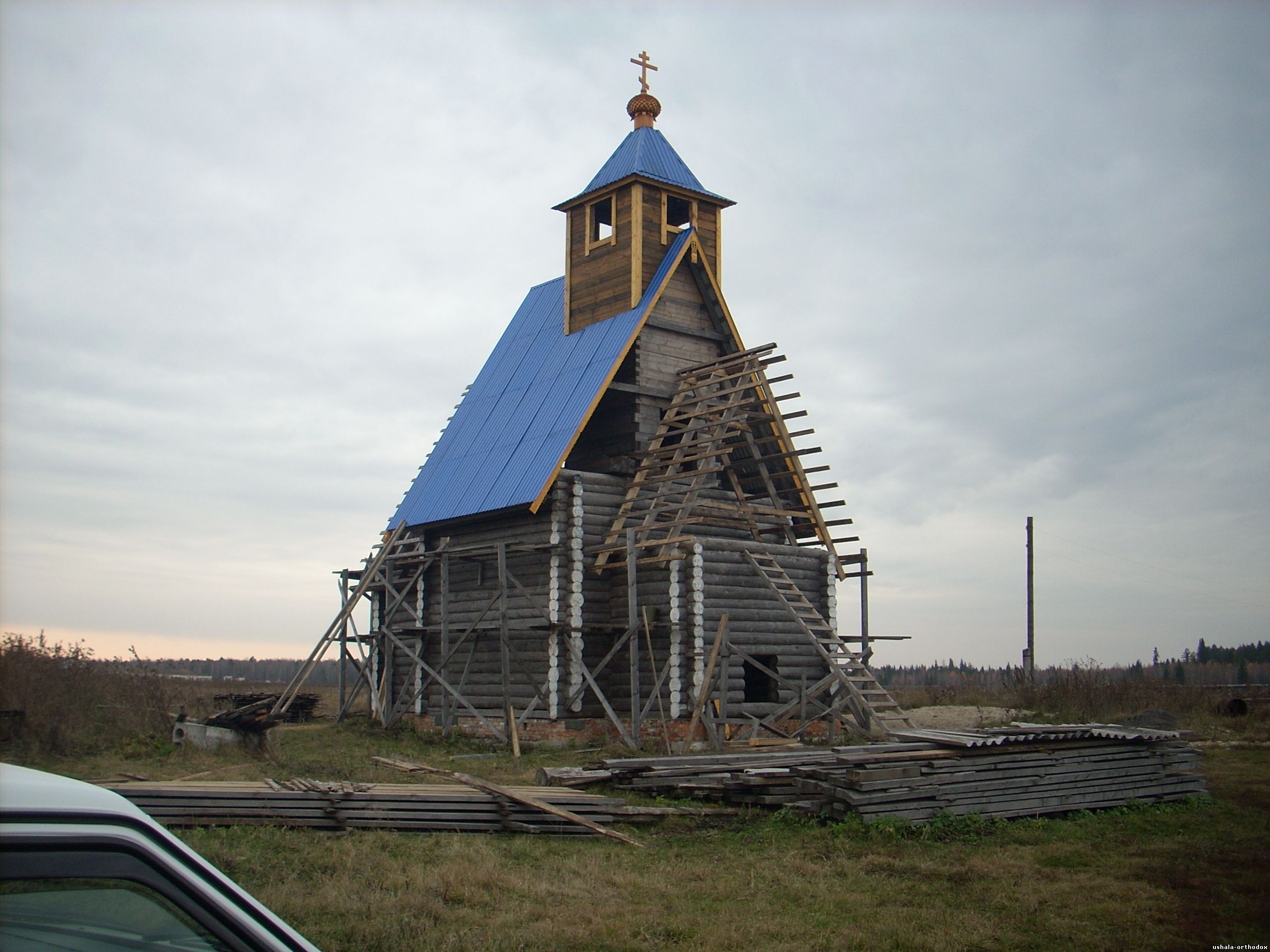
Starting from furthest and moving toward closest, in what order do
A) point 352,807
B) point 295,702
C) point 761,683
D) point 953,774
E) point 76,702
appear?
point 295,702
point 761,683
point 76,702
point 953,774
point 352,807

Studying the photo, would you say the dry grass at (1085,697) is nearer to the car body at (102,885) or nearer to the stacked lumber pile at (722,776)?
the stacked lumber pile at (722,776)

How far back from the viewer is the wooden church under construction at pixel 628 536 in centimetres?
2173

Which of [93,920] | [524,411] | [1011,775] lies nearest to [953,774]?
[1011,775]

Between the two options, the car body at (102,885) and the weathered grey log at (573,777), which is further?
the weathered grey log at (573,777)

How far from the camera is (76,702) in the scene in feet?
64.2

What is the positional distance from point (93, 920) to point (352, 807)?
391 inches

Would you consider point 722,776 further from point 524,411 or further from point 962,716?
point 962,716

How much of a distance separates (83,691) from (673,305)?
14908 mm

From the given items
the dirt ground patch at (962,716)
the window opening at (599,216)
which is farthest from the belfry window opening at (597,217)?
the dirt ground patch at (962,716)

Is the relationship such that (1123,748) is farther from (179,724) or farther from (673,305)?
(179,724)

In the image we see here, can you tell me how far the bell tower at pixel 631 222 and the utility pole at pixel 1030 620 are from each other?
20.9 meters

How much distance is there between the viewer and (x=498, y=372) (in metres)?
28.6

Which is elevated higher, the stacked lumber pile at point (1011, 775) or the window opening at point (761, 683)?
the window opening at point (761, 683)

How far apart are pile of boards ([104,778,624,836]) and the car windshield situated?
9.58 metres
